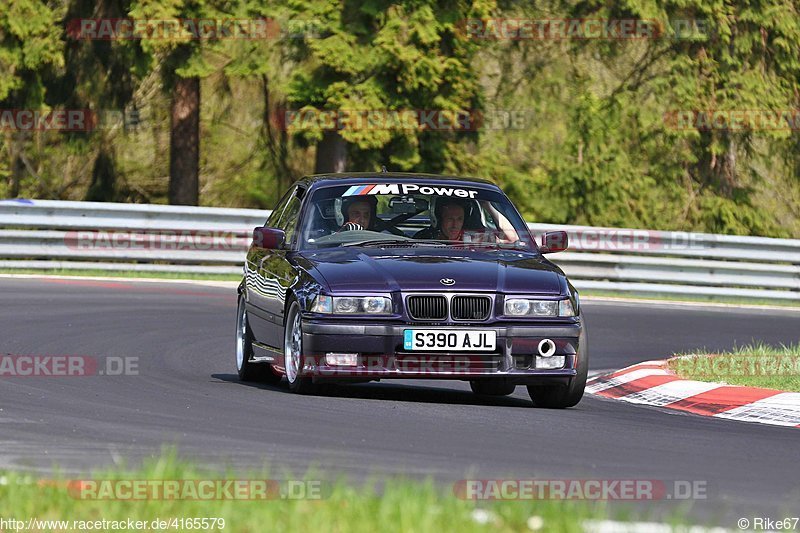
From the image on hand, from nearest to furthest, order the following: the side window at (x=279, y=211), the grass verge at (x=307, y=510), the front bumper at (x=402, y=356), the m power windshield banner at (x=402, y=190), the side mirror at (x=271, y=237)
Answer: the grass verge at (x=307, y=510) → the front bumper at (x=402, y=356) → the side mirror at (x=271, y=237) → the m power windshield banner at (x=402, y=190) → the side window at (x=279, y=211)

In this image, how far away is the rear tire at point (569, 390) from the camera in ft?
33.9

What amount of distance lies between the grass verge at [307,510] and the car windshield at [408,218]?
4989 millimetres

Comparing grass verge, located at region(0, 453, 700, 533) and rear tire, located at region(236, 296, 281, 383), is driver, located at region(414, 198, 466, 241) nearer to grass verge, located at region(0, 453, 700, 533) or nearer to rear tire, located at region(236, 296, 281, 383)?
rear tire, located at region(236, 296, 281, 383)

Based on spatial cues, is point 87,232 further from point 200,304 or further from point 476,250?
point 476,250

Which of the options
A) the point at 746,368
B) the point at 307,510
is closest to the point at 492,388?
the point at 746,368

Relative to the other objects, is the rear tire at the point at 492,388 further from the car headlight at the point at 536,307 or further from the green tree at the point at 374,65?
the green tree at the point at 374,65

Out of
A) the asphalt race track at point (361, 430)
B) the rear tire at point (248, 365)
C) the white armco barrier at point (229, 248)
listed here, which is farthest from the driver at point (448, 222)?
the white armco barrier at point (229, 248)

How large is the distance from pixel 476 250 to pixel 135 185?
82.5ft

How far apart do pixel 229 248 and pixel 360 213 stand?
37.5 ft

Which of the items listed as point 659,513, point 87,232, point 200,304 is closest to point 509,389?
point 659,513

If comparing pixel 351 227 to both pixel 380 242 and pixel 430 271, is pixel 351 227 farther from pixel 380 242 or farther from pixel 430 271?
pixel 430 271

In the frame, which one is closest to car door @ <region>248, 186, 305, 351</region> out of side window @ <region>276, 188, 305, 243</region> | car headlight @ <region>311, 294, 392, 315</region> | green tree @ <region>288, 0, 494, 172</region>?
side window @ <region>276, 188, 305, 243</region>

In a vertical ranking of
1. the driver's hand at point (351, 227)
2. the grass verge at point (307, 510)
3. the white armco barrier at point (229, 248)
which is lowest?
the white armco barrier at point (229, 248)

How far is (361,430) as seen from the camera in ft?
27.8
